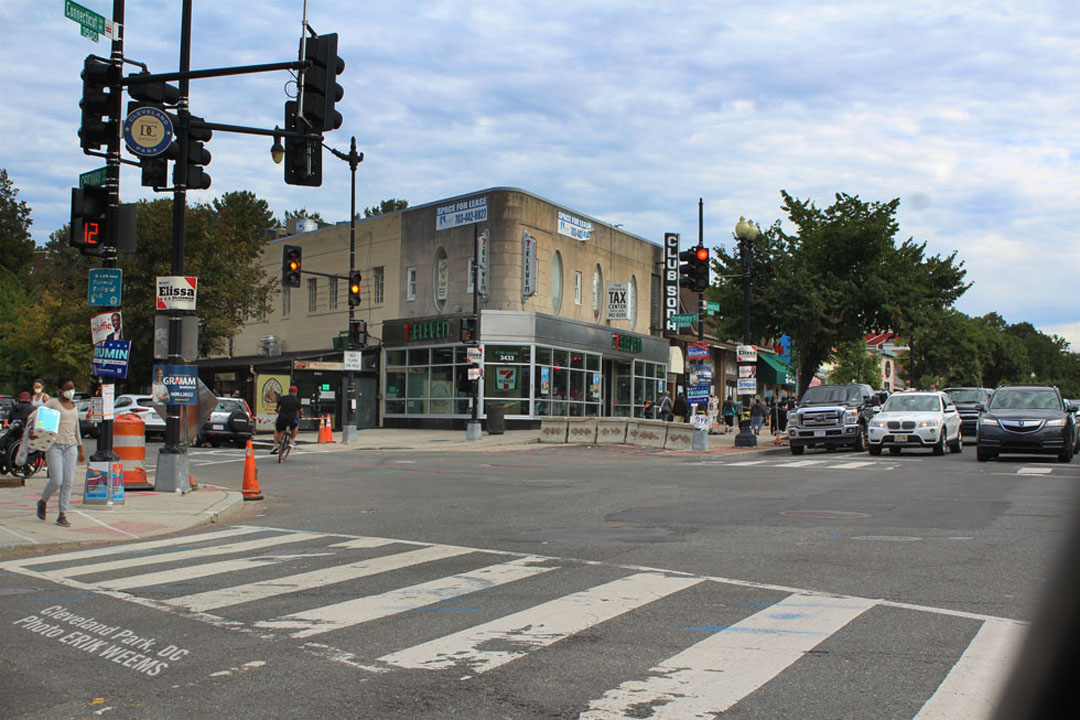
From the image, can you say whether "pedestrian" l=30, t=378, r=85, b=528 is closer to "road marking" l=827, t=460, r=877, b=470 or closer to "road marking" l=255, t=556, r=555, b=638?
"road marking" l=255, t=556, r=555, b=638

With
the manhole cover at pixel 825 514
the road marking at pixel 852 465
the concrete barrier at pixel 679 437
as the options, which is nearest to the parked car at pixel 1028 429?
the road marking at pixel 852 465

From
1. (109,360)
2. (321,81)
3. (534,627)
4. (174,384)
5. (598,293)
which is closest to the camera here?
(534,627)

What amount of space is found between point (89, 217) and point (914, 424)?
2041cm

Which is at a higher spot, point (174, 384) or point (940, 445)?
point (174, 384)

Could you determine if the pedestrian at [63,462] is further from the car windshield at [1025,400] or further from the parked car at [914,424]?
the car windshield at [1025,400]

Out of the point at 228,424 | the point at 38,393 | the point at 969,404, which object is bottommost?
the point at 228,424

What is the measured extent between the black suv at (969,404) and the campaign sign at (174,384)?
1097 inches

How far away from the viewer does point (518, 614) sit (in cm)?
689

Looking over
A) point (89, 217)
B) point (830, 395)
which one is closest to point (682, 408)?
point (830, 395)

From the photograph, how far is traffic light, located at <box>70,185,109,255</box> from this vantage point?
1434cm

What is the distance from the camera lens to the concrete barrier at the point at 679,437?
2959cm

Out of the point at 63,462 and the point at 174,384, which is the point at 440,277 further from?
the point at 63,462

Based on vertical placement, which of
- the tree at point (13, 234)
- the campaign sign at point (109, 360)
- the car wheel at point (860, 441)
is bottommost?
the car wheel at point (860, 441)

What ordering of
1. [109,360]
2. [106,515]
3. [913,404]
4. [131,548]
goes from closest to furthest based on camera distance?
[131,548] < [106,515] < [109,360] < [913,404]
